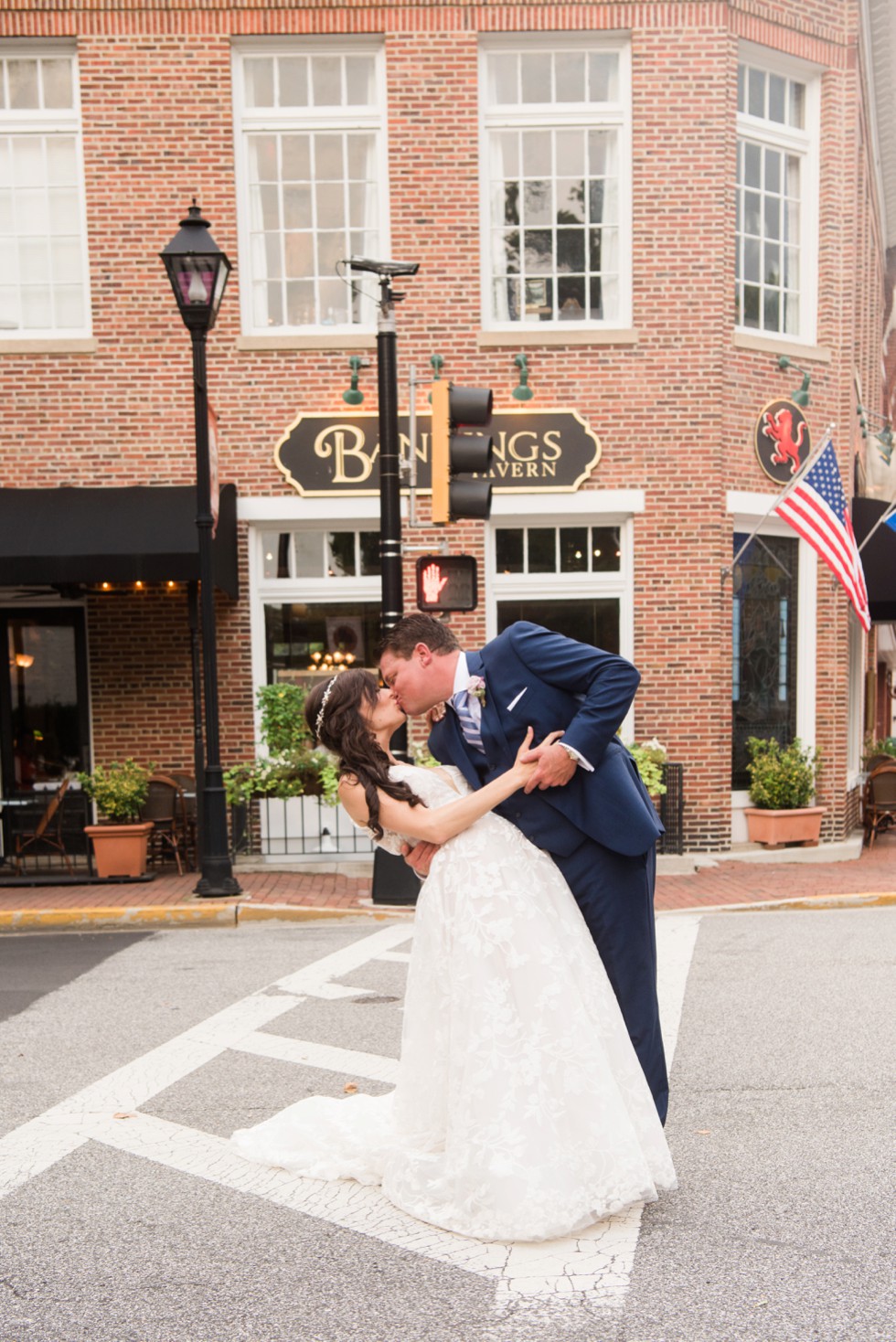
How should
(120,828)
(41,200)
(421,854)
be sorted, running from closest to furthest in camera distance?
(421,854) → (120,828) → (41,200)

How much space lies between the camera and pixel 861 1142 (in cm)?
429

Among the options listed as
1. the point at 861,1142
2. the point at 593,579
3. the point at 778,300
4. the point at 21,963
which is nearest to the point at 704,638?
the point at 593,579

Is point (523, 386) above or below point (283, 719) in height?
above

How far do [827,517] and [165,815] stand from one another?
22.5 ft

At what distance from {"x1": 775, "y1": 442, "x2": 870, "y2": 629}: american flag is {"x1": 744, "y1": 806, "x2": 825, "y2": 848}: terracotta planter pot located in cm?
→ 221

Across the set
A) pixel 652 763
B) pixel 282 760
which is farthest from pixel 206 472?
pixel 652 763

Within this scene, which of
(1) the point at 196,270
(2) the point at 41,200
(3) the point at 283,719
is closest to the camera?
(1) the point at 196,270

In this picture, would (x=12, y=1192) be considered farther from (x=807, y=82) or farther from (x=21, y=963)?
(x=807, y=82)

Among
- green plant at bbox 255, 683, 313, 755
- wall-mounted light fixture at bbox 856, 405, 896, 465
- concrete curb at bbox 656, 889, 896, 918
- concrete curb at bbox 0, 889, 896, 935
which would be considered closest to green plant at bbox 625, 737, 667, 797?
concrete curb at bbox 656, 889, 896, 918

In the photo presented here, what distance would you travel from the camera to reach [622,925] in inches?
149

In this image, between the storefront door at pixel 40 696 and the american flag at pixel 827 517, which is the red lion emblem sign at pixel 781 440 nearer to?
the american flag at pixel 827 517

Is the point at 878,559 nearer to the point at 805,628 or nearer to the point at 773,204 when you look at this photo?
the point at 805,628

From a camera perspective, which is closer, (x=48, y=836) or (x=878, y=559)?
(x=48, y=836)

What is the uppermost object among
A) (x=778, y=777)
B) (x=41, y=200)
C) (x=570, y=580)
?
(x=41, y=200)
